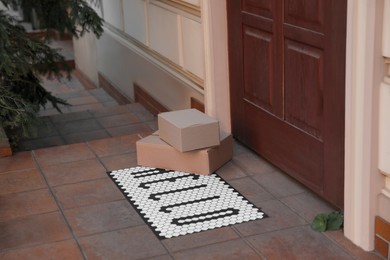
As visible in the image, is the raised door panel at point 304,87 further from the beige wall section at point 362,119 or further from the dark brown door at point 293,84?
the beige wall section at point 362,119

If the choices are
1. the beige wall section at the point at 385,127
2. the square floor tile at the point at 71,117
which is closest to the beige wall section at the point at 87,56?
the square floor tile at the point at 71,117

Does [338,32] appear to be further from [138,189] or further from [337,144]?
[138,189]

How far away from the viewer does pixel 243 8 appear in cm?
473

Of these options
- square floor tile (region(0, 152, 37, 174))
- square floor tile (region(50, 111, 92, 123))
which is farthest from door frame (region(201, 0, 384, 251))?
square floor tile (region(50, 111, 92, 123))

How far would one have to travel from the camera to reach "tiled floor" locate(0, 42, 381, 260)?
3.53 m

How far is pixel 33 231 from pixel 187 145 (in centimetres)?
107

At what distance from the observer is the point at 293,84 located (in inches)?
165

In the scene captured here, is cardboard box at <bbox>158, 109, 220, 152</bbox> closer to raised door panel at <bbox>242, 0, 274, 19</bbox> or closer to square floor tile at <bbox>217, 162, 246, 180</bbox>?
square floor tile at <bbox>217, 162, 246, 180</bbox>

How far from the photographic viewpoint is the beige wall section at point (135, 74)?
5883 millimetres

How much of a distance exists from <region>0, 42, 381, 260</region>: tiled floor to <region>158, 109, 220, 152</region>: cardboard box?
0.27 m

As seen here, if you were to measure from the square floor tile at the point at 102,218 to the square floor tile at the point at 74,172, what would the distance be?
0.48 meters

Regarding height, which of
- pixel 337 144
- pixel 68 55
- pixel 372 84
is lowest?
pixel 68 55

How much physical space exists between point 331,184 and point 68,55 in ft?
27.6

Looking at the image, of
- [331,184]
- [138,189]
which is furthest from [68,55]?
[331,184]
